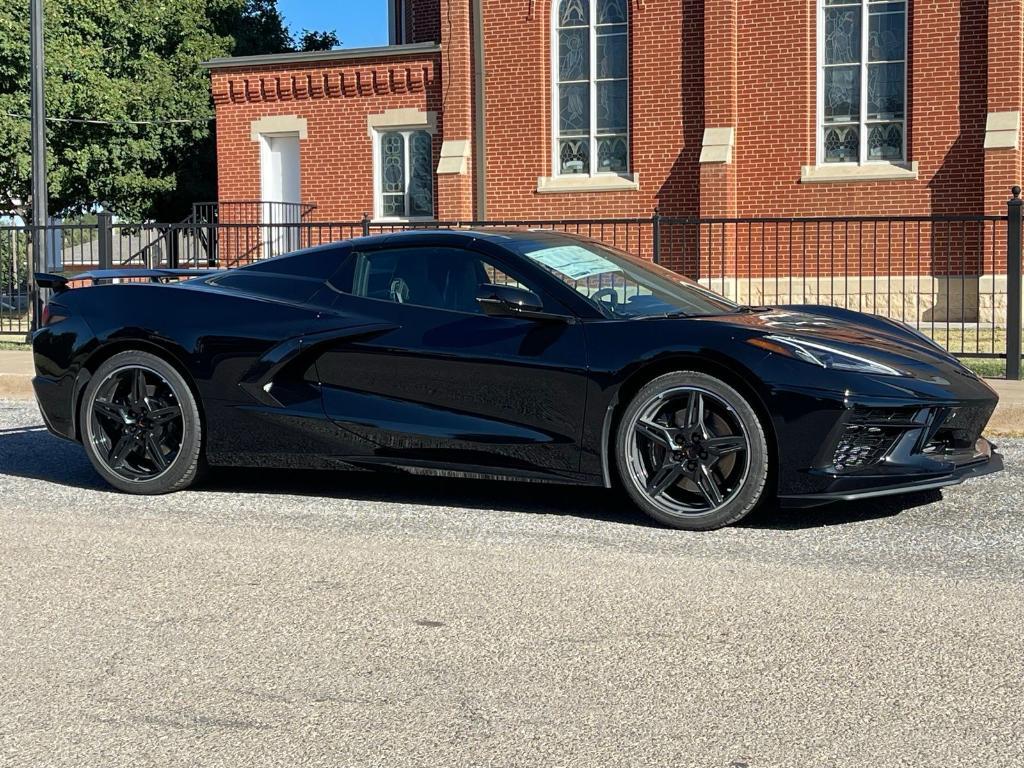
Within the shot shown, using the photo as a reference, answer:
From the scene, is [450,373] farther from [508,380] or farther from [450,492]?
[450,492]

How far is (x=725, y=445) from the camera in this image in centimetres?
628

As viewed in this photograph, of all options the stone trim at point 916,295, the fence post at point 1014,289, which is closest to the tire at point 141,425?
the fence post at point 1014,289

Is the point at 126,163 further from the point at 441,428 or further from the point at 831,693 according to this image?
the point at 831,693

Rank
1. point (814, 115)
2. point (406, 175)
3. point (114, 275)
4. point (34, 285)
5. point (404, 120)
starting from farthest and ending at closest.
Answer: point (406, 175) → point (404, 120) → point (814, 115) → point (34, 285) → point (114, 275)

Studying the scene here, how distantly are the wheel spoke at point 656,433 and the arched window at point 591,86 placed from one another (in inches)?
640

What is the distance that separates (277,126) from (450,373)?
1885cm

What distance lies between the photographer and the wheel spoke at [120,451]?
7484 millimetres

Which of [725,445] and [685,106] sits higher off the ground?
[685,106]

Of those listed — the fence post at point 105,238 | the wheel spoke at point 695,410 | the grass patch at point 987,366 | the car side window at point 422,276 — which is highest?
the fence post at point 105,238

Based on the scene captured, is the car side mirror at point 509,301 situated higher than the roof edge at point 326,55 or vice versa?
the roof edge at point 326,55

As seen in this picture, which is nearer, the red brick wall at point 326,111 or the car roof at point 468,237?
the car roof at point 468,237

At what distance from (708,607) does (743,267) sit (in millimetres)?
16678

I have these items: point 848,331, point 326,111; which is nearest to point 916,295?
point 326,111

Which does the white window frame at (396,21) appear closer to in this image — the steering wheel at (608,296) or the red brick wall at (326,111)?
the red brick wall at (326,111)
